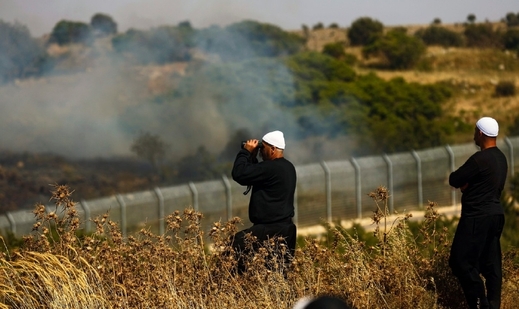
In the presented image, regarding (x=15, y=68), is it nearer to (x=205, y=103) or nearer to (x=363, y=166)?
(x=205, y=103)

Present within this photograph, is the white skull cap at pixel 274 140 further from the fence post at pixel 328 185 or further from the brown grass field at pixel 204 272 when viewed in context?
the fence post at pixel 328 185

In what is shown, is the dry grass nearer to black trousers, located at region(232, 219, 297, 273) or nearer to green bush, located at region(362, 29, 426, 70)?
black trousers, located at region(232, 219, 297, 273)

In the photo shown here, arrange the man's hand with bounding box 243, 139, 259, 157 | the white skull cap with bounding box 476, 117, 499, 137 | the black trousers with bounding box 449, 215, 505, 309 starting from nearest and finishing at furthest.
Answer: the black trousers with bounding box 449, 215, 505, 309
the white skull cap with bounding box 476, 117, 499, 137
the man's hand with bounding box 243, 139, 259, 157

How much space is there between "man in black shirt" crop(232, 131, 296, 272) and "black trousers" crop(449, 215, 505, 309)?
1398mm

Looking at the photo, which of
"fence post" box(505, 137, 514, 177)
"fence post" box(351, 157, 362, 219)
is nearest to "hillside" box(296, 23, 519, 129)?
"fence post" box(505, 137, 514, 177)

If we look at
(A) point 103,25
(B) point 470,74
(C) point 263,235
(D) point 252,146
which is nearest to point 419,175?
(D) point 252,146

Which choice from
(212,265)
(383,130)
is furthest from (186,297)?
(383,130)

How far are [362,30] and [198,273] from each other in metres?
61.7

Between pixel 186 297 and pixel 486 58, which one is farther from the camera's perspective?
pixel 486 58

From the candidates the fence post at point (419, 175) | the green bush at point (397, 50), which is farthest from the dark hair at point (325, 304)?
the green bush at point (397, 50)

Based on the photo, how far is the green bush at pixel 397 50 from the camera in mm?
59156

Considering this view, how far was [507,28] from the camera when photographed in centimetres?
7306

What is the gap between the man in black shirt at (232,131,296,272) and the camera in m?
7.91

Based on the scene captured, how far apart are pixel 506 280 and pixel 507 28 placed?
67.6 meters
